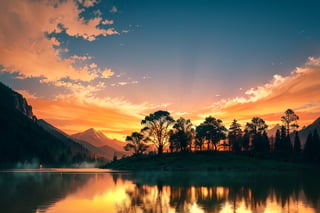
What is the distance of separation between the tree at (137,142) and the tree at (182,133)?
1353 cm

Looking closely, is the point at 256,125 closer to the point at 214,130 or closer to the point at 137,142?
the point at 214,130

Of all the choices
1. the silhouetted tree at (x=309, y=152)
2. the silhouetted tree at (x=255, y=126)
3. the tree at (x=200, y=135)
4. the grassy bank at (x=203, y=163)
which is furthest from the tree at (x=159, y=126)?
the silhouetted tree at (x=309, y=152)

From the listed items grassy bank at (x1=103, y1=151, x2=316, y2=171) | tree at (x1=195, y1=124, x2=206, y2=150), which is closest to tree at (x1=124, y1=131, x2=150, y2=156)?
grassy bank at (x1=103, y1=151, x2=316, y2=171)

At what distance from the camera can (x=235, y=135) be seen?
176625mm

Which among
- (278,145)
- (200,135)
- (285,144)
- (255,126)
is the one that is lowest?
Answer: (278,145)

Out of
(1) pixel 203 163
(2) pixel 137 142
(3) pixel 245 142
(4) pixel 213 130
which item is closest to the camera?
(1) pixel 203 163

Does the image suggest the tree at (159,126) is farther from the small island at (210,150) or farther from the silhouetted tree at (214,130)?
the silhouetted tree at (214,130)

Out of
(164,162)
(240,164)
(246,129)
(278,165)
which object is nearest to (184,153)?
(164,162)

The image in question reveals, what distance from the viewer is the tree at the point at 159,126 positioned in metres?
138

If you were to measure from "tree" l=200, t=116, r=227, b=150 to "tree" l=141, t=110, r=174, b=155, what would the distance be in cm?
2232

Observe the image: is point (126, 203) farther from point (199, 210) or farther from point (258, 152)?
point (258, 152)

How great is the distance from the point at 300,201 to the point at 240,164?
3353 inches

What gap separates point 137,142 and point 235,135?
58.6m

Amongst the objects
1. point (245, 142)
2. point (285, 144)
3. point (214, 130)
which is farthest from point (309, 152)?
point (214, 130)
